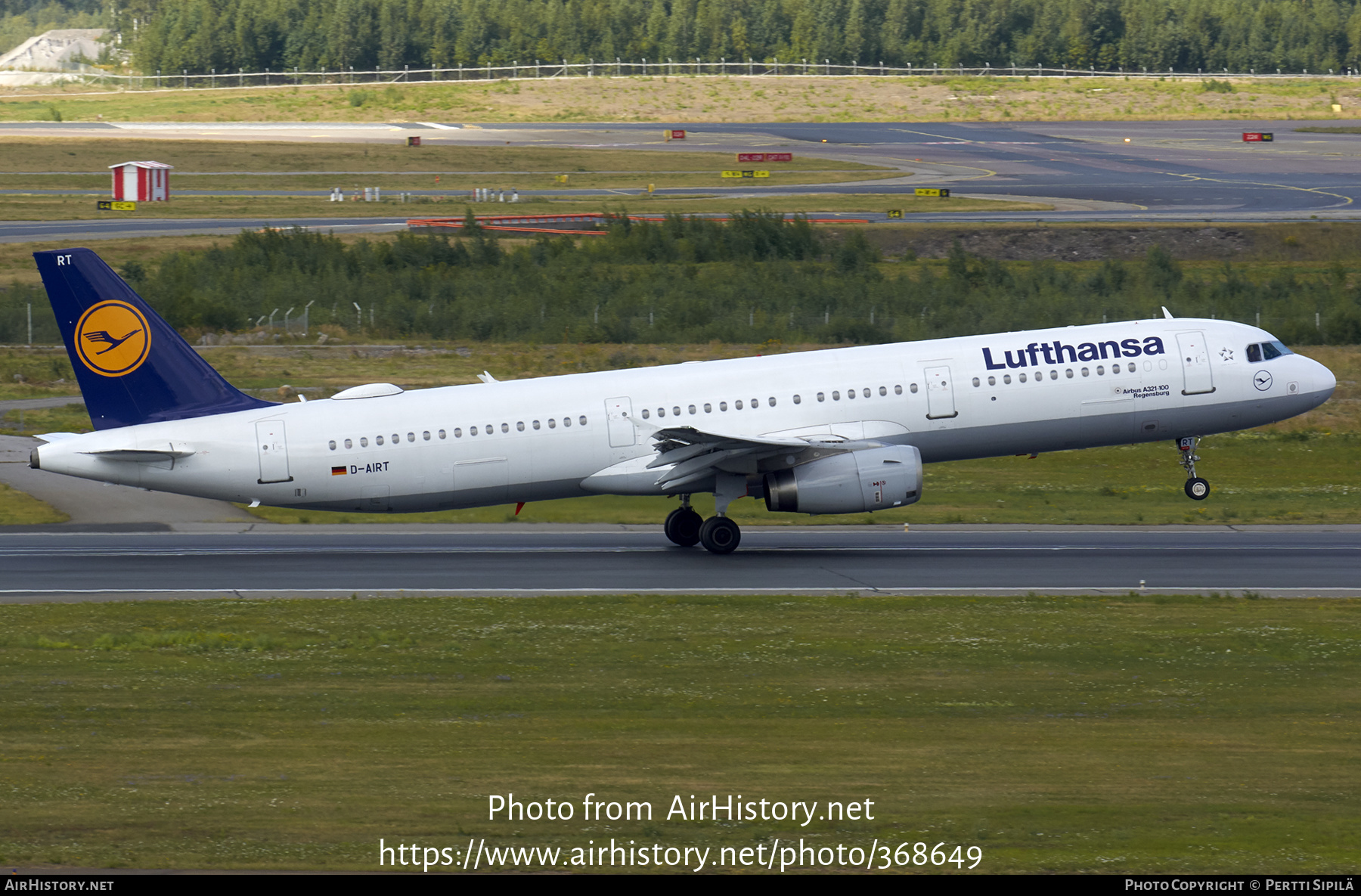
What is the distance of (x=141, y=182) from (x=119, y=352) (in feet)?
241

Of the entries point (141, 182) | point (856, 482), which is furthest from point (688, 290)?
point (141, 182)

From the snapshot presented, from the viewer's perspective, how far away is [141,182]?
328ft

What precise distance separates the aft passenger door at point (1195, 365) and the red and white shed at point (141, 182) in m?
79.5

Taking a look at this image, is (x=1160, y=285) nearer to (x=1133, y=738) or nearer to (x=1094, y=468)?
(x=1094, y=468)

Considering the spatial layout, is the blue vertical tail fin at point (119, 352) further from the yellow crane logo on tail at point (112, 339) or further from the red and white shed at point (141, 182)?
the red and white shed at point (141, 182)

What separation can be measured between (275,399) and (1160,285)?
3924 cm

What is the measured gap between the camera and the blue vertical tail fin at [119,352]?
31609 mm

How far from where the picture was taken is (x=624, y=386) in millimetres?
34375

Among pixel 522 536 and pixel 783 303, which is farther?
pixel 783 303

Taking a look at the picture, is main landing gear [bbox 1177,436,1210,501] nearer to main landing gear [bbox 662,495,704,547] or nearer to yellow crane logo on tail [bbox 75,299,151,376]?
main landing gear [bbox 662,495,704,547]

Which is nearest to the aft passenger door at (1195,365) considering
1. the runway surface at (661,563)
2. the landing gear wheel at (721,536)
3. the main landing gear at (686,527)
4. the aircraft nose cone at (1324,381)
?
the aircraft nose cone at (1324,381)

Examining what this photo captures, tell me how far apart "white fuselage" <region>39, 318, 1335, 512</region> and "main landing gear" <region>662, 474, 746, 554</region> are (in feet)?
3.96

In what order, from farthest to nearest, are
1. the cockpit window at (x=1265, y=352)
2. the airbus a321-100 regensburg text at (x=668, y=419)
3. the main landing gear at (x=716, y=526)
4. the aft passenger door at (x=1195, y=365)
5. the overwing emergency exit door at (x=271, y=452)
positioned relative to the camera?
the cockpit window at (x=1265, y=352), the aft passenger door at (x=1195, y=365), the main landing gear at (x=716, y=526), the overwing emergency exit door at (x=271, y=452), the airbus a321-100 regensburg text at (x=668, y=419)

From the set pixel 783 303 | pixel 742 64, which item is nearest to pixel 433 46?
pixel 742 64
